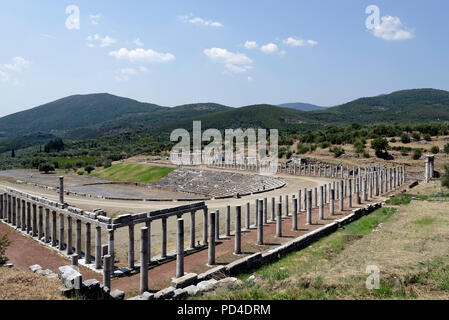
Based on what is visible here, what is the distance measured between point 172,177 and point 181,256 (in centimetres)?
4713

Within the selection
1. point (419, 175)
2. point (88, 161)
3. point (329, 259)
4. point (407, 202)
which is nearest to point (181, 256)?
point (329, 259)

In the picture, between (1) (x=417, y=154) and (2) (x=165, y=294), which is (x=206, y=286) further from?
(1) (x=417, y=154)

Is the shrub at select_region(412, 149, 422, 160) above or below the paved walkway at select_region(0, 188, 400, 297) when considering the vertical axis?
above

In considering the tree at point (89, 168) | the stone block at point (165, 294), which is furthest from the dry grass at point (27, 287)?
the tree at point (89, 168)

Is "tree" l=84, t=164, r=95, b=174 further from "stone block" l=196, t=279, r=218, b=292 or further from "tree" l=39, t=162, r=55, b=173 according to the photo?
"stone block" l=196, t=279, r=218, b=292

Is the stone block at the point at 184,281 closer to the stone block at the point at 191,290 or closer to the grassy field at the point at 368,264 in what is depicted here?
the stone block at the point at 191,290

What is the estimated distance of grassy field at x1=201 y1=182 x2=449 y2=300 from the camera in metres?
9.84

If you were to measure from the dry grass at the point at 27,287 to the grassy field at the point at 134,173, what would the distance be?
2035 inches

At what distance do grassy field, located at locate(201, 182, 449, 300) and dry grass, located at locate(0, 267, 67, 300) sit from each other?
4405mm

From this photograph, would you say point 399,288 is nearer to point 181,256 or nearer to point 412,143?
point 181,256

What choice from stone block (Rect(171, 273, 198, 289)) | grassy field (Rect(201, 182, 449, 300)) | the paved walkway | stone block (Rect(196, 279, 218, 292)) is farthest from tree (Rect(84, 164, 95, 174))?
stone block (Rect(196, 279, 218, 292))

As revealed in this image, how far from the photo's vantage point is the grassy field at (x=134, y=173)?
64125 mm

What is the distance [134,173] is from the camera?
228ft

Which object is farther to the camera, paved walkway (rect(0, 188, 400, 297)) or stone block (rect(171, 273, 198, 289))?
paved walkway (rect(0, 188, 400, 297))
